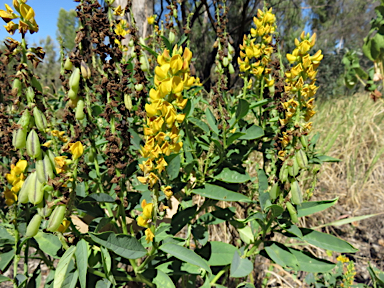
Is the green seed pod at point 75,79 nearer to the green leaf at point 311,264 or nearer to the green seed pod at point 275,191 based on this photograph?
the green seed pod at point 275,191

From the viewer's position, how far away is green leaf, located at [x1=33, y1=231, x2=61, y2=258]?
0.86 metres

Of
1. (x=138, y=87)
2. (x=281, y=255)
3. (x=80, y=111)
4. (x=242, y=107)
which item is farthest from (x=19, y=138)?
(x=281, y=255)

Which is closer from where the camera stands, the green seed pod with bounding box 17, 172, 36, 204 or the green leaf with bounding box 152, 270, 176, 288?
the green seed pod with bounding box 17, 172, 36, 204

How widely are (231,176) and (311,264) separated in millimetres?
405

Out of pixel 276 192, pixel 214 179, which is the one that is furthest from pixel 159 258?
pixel 276 192

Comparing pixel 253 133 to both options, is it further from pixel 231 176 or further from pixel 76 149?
pixel 76 149

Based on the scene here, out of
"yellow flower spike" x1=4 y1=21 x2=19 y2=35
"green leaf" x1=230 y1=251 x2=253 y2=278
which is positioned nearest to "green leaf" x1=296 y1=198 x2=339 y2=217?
"green leaf" x1=230 y1=251 x2=253 y2=278

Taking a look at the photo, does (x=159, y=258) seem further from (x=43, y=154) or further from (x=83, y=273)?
(x=43, y=154)

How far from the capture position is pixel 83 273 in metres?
0.66

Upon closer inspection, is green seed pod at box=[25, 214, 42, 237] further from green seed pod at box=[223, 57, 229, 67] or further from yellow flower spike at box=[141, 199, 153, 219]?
green seed pod at box=[223, 57, 229, 67]

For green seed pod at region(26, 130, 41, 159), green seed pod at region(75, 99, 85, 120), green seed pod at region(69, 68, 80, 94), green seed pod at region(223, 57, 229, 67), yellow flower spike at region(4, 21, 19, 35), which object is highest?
yellow flower spike at region(4, 21, 19, 35)

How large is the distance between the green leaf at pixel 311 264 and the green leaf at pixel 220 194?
31 centimetres

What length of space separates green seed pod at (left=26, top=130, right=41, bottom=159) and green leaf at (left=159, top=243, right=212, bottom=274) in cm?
42

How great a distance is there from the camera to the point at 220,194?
2.91 feet
